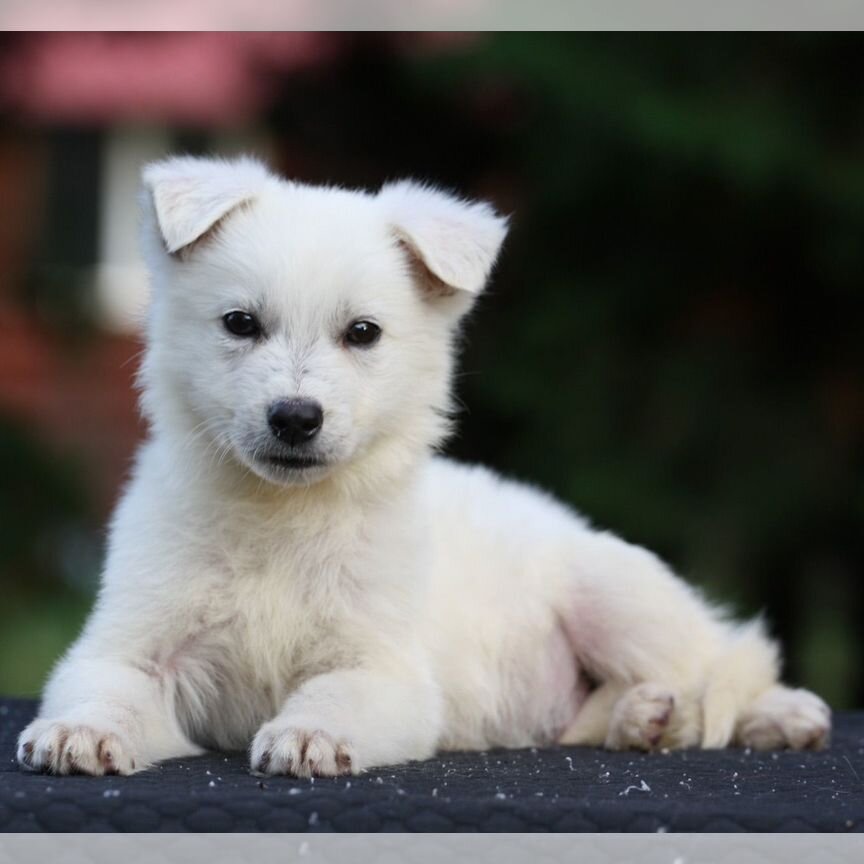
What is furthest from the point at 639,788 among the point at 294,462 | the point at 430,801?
the point at 294,462

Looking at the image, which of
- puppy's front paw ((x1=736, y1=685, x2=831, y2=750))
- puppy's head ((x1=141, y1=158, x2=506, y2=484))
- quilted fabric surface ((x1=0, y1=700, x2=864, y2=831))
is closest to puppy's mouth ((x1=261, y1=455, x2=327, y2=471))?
puppy's head ((x1=141, y1=158, x2=506, y2=484))

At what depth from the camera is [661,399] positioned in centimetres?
804

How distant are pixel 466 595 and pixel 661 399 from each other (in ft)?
12.5

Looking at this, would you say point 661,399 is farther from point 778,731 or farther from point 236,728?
point 236,728

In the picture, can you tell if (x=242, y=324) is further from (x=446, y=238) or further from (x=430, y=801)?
(x=430, y=801)

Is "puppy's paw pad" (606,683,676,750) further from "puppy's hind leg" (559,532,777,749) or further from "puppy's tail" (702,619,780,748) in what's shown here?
"puppy's tail" (702,619,780,748)

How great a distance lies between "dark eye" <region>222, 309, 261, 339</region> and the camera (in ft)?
12.3

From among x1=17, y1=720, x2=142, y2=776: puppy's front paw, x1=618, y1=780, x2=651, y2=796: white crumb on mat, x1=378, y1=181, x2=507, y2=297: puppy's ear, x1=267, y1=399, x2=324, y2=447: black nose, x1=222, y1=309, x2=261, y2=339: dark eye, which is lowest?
x1=17, y1=720, x2=142, y2=776: puppy's front paw

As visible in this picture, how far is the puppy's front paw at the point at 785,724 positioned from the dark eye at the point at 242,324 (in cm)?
198

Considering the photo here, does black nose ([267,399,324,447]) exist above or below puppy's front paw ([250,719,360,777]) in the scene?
above

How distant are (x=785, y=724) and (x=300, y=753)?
180 centimetres

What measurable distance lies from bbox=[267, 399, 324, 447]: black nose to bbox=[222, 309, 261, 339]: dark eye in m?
0.27

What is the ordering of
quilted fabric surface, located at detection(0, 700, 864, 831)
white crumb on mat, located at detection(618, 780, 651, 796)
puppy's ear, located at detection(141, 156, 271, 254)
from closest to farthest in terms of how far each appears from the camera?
1. quilted fabric surface, located at detection(0, 700, 864, 831)
2. white crumb on mat, located at detection(618, 780, 651, 796)
3. puppy's ear, located at detection(141, 156, 271, 254)

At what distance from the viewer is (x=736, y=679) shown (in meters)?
4.59
